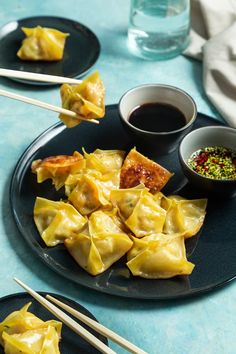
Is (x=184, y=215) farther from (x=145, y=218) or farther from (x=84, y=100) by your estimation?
(x=84, y=100)

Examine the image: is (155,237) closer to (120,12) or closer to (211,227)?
(211,227)

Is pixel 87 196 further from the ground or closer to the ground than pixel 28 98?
closer to the ground

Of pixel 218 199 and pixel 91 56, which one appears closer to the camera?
pixel 218 199

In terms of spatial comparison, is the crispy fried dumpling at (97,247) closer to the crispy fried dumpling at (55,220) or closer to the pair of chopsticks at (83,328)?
the crispy fried dumpling at (55,220)

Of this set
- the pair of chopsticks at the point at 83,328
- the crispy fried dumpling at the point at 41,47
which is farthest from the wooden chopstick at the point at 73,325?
the crispy fried dumpling at the point at 41,47

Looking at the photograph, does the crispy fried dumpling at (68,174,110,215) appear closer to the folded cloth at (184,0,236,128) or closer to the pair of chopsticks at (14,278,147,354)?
the pair of chopsticks at (14,278,147,354)

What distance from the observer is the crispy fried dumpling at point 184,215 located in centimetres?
177

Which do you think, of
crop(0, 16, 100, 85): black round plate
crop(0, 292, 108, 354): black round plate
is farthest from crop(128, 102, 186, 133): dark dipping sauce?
crop(0, 292, 108, 354): black round plate

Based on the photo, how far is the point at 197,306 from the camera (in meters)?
A: 1.65

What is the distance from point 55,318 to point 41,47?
1.29 m

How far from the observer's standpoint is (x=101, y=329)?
1.43m

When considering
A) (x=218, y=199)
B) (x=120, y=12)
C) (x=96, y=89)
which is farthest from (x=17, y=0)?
(x=218, y=199)

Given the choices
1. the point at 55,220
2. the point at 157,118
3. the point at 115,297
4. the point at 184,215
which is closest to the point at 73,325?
the point at 115,297

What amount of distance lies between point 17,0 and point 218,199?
5.25ft
